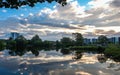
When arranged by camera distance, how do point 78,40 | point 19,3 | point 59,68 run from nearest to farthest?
point 19,3
point 59,68
point 78,40

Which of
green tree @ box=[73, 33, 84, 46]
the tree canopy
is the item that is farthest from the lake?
green tree @ box=[73, 33, 84, 46]

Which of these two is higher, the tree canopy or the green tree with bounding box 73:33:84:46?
the tree canopy

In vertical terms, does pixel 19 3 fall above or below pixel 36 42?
above

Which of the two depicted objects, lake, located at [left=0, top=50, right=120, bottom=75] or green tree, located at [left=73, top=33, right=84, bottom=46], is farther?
green tree, located at [left=73, top=33, right=84, bottom=46]

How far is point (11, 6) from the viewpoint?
912cm

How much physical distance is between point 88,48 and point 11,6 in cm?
9228

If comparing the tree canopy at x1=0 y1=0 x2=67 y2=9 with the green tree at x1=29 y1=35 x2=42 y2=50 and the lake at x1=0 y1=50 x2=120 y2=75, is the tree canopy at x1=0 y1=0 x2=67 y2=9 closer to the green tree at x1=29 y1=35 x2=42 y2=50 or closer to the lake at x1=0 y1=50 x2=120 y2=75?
the lake at x1=0 y1=50 x2=120 y2=75

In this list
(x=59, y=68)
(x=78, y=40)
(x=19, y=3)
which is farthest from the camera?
(x=78, y=40)

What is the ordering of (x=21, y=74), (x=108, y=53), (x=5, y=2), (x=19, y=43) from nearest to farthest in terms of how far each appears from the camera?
(x=5, y=2), (x=21, y=74), (x=108, y=53), (x=19, y=43)

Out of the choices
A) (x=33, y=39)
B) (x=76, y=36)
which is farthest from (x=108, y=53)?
(x=33, y=39)

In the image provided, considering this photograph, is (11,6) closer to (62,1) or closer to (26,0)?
(26,0)

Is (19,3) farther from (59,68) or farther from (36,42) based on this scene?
(36,42)

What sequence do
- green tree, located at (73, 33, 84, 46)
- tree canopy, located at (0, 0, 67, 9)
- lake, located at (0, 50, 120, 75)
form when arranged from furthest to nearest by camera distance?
green tree, located at (73, 33, 84, 46)
lake, located at (0, 50, 120, 75)
tree canopy, located at (0, 0, 67, 9)

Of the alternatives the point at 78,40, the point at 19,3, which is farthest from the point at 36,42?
the point at 19,3
